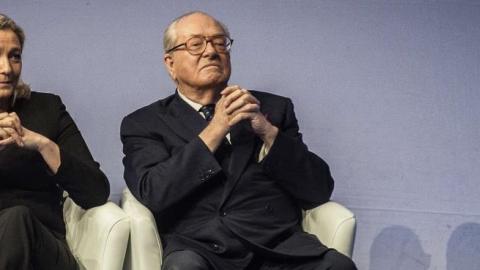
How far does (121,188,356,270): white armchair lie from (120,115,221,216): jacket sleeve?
54mm

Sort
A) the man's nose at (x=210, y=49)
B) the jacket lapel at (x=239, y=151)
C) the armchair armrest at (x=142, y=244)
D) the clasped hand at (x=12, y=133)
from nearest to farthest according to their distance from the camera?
the clasped hand at (x=12, y=133), the armchair armrest at (x=142, y=244), the jacket lapel at (x=239, y=151), the man's nose at (x=210, y=49)

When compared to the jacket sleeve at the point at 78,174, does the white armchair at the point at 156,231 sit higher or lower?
lower

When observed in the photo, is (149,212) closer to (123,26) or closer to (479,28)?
(123,26)

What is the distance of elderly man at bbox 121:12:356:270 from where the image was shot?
2.41 meters

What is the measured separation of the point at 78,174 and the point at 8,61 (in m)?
0.42

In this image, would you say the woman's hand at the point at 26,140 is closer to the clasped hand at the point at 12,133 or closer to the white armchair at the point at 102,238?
the clasped hand at the point at 12,133

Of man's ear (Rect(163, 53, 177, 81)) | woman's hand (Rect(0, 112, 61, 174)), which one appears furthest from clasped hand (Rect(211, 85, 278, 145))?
woman's hand (Rect(0, 112, 61, 174))

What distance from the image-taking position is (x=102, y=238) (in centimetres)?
236

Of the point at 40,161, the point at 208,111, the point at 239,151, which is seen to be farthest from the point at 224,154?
the point at 40,161

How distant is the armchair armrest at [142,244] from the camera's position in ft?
7.88

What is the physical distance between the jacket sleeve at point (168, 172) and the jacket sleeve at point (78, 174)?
0.12 m

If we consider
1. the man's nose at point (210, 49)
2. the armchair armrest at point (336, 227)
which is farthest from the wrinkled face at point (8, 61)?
the armchair armrest at point (336, 227)

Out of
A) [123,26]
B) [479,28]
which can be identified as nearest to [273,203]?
[123,26]

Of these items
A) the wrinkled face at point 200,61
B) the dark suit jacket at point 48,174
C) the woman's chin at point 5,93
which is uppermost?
the wrinkled face at point 200,61
